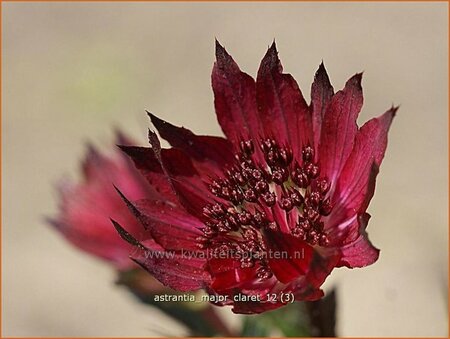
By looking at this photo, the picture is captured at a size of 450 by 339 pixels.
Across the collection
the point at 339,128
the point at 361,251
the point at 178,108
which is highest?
the point at 178,108

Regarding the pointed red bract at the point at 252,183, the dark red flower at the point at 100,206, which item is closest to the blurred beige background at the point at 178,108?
the dark red flower at the point at 100,206

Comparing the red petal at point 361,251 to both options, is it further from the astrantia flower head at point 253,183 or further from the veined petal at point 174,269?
the veined petal at point 174,269

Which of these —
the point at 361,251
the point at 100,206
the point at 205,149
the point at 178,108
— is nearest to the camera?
the point at 361,251

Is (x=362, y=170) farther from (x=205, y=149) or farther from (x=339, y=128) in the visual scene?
(x=205, y=149)

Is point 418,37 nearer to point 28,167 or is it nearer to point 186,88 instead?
point 186,88

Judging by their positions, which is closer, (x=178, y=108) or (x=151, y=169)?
(x=151, y=169)

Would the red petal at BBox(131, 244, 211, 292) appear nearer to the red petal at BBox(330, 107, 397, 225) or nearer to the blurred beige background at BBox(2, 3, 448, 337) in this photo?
the red petal at BBox(330, 107, 397, 225)

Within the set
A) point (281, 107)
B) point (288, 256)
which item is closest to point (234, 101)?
point (281, 107)
